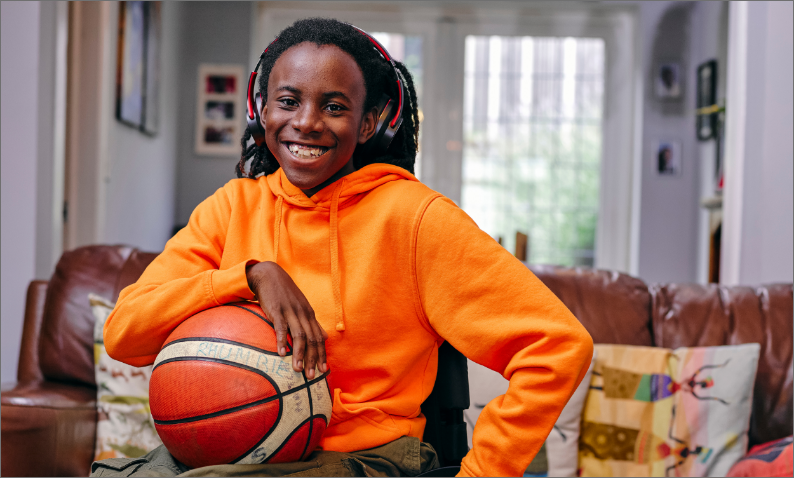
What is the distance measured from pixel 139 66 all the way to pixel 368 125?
2.89 metres

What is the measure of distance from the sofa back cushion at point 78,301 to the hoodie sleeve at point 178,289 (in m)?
0.86

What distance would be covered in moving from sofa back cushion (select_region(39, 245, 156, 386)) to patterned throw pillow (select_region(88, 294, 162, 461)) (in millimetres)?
113

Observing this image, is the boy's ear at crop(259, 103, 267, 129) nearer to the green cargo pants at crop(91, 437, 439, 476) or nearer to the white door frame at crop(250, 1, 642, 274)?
the green cargo pants at crop(91, 437, 439, 476)

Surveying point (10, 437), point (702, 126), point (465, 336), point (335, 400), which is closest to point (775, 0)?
point (702, 126)

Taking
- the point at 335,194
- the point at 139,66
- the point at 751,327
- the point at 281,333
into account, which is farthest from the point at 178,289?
the point at 139,66

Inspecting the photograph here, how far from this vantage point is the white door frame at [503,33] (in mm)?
4281

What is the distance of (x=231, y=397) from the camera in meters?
0.84

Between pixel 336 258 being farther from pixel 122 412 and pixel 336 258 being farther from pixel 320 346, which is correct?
pixel 122 412

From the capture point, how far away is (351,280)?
40.3 inches

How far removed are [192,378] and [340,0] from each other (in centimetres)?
382

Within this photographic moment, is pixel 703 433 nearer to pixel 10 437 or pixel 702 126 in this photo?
pixel 10 437

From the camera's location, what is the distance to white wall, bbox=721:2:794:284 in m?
2.54

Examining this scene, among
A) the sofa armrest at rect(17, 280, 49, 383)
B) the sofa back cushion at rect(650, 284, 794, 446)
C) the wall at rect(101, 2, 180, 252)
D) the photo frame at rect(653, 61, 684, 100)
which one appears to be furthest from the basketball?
the photo frame at rect(653, 61, 684, 100)

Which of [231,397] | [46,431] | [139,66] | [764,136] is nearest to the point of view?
[231,397]
